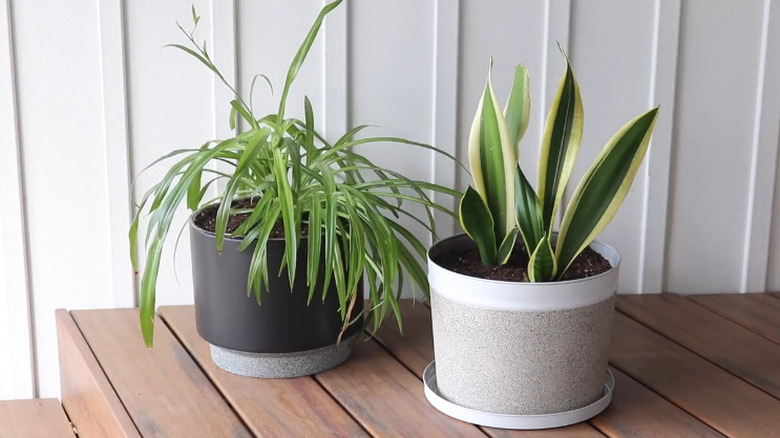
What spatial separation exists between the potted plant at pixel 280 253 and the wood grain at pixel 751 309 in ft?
1.73

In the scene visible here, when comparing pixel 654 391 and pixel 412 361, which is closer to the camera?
pixel 654 391

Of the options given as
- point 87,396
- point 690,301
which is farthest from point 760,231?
point 87,396

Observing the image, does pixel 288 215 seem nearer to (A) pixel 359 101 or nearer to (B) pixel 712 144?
(A) pixel 359 101

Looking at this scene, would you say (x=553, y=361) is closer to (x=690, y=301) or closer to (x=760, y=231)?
(x=690, y=301)

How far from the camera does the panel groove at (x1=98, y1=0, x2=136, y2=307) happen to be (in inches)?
59.7

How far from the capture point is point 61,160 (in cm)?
156

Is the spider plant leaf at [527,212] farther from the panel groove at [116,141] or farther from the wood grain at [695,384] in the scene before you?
the panel groove at [116,141]

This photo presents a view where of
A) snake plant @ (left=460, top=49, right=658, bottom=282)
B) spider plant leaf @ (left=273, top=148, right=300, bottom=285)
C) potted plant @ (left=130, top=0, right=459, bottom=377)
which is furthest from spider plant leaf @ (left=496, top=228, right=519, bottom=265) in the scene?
spider plant leaf @ (left=273, top=148, right=300, bottom=285)

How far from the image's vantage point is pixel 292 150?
128 cm

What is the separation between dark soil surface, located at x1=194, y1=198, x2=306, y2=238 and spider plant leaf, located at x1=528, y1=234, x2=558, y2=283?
31 centimetres

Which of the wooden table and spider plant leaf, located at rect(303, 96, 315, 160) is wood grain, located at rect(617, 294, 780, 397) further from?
spider plant leaf, located at rect(303, 96, 315, 160)

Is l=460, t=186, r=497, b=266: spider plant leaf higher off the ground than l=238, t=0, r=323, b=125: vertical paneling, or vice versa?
l=238, t=0, r=323, b=125: vertical paneling

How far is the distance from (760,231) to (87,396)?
3.60 ft

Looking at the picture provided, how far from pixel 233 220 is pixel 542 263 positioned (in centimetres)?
43
